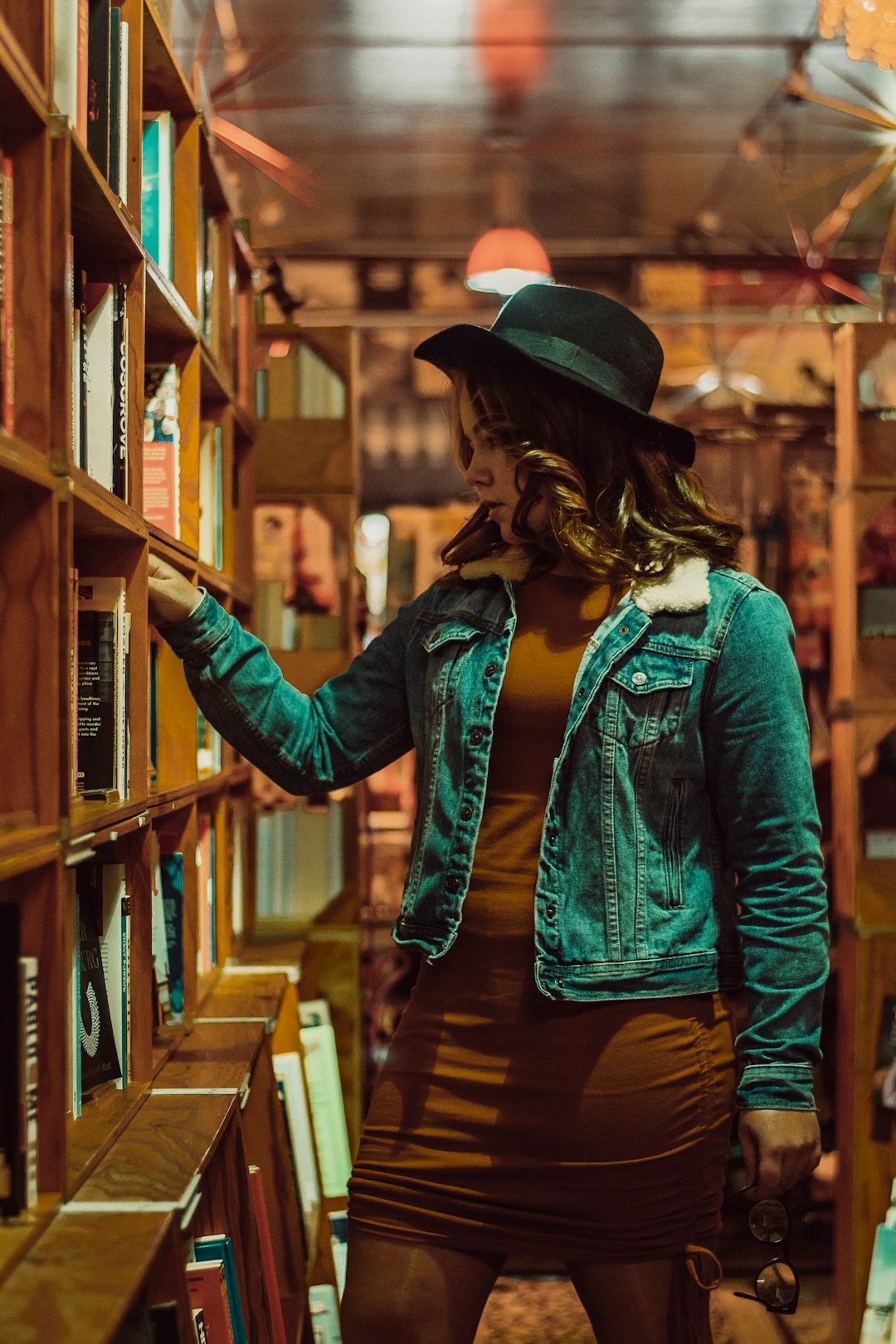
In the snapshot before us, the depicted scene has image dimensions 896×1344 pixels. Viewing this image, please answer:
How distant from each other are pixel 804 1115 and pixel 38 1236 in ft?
2.69

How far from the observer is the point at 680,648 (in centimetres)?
153

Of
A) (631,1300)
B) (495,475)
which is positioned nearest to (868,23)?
(495,475)

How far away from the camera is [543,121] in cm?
508

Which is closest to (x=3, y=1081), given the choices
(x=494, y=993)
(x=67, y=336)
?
(x=494, y=993)

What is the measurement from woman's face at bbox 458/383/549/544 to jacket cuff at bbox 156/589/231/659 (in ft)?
1.25

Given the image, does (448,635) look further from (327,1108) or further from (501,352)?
(327,1108)

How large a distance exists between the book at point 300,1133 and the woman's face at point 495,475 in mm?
1341

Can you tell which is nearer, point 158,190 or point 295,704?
point 295,704

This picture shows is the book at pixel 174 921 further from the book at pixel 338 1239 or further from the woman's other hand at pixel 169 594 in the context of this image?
the book at pixel 338 1239

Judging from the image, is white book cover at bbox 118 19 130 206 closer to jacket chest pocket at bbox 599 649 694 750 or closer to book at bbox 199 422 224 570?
book at bbox 199 422 224 570

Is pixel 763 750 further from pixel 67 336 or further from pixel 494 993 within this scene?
pixel 67 336

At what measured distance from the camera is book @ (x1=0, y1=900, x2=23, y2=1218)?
3.81ft

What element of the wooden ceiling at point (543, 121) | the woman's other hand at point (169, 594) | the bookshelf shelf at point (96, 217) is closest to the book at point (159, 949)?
the woman's other hand at point (169, 594)

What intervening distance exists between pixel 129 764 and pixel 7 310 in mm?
607
